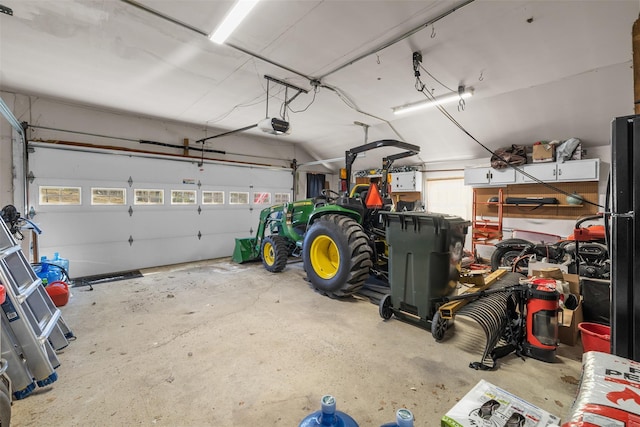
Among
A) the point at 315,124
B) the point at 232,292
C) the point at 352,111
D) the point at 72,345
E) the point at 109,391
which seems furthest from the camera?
the point at 315,124

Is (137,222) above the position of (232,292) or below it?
above

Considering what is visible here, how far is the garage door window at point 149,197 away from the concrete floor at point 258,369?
2.59 metres

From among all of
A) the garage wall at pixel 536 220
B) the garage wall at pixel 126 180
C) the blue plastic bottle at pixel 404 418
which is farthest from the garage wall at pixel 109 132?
the blue plastic bottle at pixel 404 418

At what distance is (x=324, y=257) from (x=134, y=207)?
13.4ft

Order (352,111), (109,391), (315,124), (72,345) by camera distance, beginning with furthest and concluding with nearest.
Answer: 1. (315,124)
2. (352,111)
3. (72,345)
4. (109,391)

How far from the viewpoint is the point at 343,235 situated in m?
3.38

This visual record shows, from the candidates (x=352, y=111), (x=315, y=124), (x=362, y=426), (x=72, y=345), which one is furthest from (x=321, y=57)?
(x=72, y=345)

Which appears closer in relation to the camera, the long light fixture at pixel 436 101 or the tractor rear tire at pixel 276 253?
the long light fixture at pixel 436 101

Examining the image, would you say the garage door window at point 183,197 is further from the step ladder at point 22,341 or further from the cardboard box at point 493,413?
the cardboard box at point 493,413

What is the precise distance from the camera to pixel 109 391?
182cm

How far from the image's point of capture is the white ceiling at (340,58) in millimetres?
2549

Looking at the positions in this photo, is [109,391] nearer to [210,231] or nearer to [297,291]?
[297,291]

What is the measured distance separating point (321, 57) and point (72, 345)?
3941mm

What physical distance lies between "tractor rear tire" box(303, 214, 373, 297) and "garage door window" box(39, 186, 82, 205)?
4233 mm
